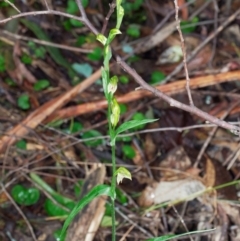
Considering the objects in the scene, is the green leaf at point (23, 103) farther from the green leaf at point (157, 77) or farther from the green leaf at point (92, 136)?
the green leaf at point (157, 77)

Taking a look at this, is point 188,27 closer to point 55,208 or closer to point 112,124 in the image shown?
point 55,208

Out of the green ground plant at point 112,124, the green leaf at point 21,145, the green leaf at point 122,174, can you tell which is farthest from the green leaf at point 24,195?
the green leaf at point 122,174

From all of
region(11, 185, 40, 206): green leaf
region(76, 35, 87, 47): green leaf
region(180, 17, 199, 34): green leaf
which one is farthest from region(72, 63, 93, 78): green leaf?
region(11, 185, 40, 206): green leaf

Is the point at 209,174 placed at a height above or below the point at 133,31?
below

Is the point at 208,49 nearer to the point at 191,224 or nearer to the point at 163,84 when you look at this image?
the point at 163,84

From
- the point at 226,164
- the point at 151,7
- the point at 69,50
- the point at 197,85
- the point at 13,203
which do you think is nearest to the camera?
the point at 13,203

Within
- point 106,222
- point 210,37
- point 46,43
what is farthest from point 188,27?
point 106,222

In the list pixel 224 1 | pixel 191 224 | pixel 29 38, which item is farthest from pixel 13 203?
pixel 224 1

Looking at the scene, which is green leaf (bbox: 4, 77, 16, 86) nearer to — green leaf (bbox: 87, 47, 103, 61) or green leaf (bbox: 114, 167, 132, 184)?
green leaf (bbox: 87, 47, 103, 61)
